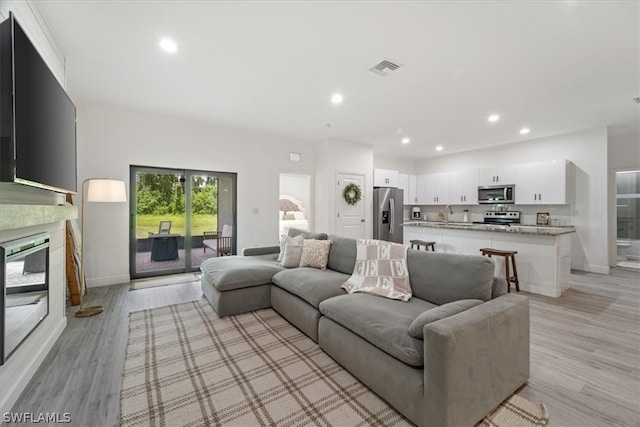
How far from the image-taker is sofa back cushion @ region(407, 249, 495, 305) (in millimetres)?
1992

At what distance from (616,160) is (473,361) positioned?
22.7ft

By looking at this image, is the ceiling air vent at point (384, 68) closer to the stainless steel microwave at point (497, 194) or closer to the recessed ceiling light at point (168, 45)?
the recessed ceiling light at point (168, 45)

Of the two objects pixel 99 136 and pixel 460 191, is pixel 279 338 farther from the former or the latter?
pixel 460 191

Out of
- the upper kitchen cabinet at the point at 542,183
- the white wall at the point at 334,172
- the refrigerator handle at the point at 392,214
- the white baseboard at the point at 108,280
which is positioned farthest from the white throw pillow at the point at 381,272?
the upper kitchen cabinet at the point at 542,183

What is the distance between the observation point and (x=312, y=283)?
8.89ft

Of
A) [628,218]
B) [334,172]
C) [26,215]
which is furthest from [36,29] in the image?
[628,218]

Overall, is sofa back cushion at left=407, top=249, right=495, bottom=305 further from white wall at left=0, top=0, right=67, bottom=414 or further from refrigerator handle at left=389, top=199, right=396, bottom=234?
refrigerator handle at left=389, top=199, right=396, bottom=234

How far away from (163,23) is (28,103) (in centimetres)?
124

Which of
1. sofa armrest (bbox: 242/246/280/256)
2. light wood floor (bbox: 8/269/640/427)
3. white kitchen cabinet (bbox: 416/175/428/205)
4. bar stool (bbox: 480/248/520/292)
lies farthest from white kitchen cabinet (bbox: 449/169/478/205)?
sofa armrest (bbox: 242/246/280/256)

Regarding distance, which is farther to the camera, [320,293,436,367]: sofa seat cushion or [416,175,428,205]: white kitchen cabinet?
[416,175,428,205]: white kitchen cabinet

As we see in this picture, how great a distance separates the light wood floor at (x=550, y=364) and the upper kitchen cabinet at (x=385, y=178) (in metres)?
4.15

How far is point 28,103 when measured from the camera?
1.73 meters

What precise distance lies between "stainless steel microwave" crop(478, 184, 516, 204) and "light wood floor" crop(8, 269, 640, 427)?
2.86 meters

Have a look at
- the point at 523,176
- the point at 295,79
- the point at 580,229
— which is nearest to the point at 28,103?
the point at 295,79
